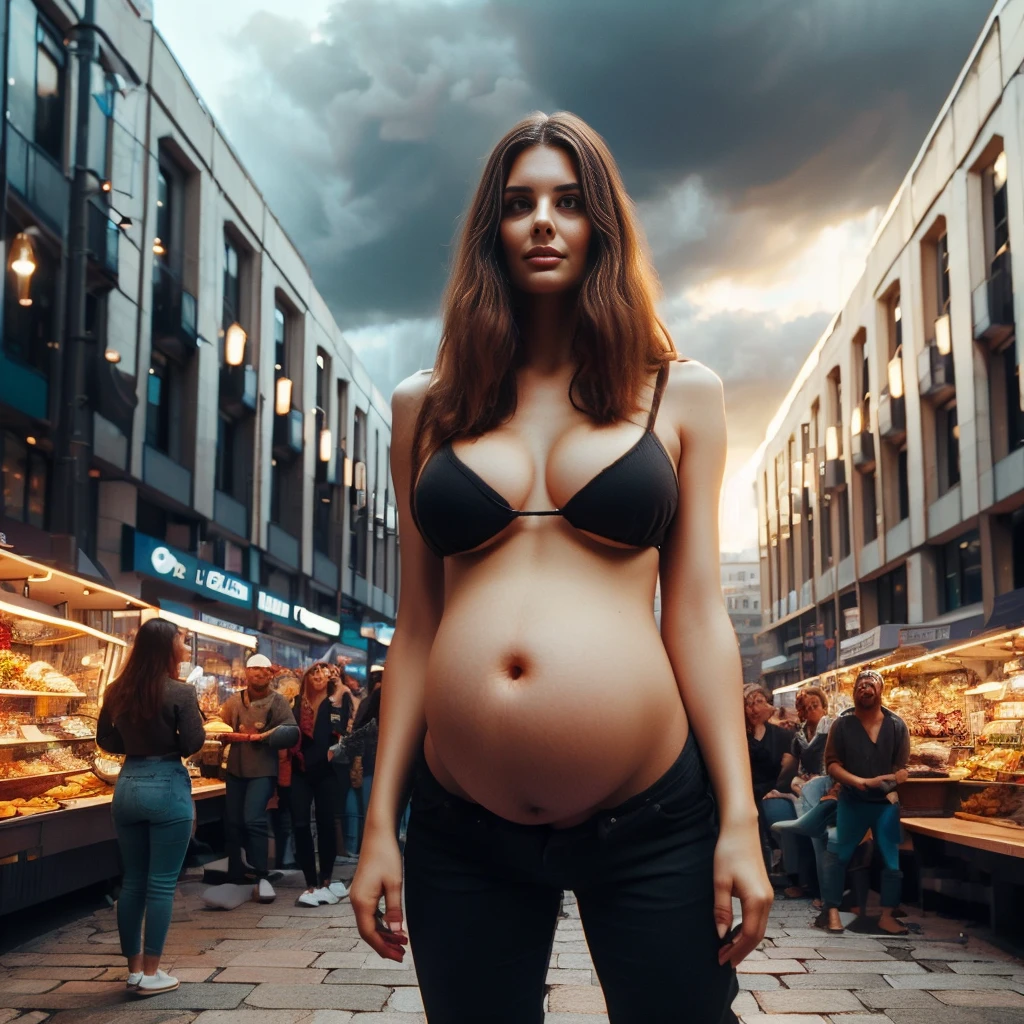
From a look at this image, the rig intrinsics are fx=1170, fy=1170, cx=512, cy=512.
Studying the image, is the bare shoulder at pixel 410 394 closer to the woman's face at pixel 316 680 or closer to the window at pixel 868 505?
the woman's face at pixel 316 680

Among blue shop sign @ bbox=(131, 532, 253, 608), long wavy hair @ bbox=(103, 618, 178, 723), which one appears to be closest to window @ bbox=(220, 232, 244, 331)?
blue shop sign @ bbox=(131, 532, 253, 608)

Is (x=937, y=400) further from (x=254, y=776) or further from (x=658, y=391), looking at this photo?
(x=658, y=391)

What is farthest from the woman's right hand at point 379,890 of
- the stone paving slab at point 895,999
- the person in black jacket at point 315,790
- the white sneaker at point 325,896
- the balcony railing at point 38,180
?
the balcony railing at point 38,180

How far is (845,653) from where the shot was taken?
1201 inches

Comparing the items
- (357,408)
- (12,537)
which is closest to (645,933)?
(12,537)

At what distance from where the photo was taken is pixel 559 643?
1781mm

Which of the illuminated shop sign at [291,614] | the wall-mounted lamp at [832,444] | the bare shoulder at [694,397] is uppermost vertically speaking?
the wall-mounted lamp at [832,444]

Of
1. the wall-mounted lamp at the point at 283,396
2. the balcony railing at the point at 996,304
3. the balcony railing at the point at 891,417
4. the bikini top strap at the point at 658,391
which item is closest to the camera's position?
the bikini top strap at the point at 658,391

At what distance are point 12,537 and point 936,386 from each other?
20946mm

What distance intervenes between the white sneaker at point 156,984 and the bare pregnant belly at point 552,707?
5.03 m

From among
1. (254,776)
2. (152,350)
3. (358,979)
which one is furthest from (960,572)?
(358,979)

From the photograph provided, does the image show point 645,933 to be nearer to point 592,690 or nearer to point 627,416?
point 592,690

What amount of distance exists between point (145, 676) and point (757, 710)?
18.4 feet

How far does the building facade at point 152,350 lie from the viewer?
1658cm
